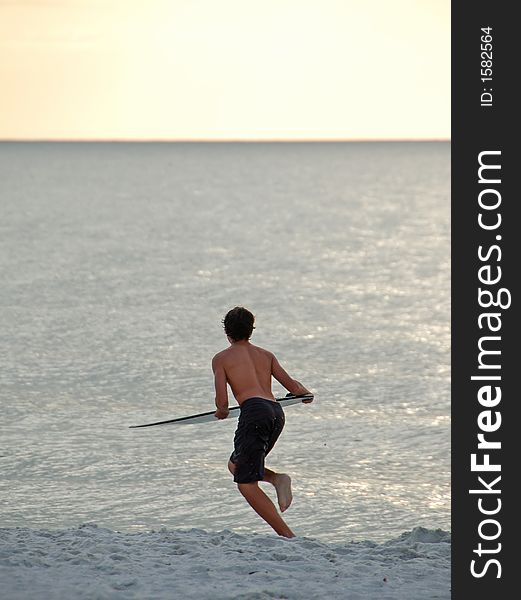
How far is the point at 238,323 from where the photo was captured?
8.05 m

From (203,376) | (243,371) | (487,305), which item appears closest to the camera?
(487,305)

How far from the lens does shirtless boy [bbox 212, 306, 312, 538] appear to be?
801 centimetres

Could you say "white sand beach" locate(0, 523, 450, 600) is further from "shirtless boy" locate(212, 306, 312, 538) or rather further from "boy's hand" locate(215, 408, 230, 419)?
"boy's hand" locate(215, 408, 230, 419)

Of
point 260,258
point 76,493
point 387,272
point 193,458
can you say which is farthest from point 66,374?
point 260,258

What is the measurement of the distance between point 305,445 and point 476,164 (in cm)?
728

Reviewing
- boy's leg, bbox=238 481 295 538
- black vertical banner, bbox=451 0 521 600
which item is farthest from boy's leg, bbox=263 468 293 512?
black vertical banner, bbox=451 0 521 600

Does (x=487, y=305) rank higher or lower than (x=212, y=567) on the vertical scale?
higher

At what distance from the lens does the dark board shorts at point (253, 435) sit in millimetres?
8000

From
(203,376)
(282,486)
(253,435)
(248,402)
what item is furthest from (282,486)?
(203,376)

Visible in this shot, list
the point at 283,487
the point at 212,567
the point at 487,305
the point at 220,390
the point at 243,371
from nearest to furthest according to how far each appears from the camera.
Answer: the point at 487,305 < the point at 212,567 < the point at 220,390 < the point at 243,371 < the point at 283,487

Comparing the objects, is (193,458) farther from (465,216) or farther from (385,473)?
(465,216)

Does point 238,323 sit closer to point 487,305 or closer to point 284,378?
point 284,378

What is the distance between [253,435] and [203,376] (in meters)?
9.11

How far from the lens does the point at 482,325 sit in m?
6.21
